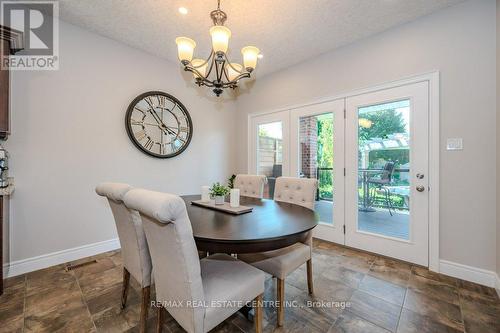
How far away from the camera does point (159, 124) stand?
10.5 feet

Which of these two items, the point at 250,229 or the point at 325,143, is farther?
the point at 325,143

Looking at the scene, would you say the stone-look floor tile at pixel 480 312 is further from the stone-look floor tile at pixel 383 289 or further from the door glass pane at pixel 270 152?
the door glass pane at pixel 270 152

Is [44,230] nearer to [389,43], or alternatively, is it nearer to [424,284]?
[424,284]

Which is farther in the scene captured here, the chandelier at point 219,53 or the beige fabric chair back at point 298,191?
the beige fabric chair back at point 298,191

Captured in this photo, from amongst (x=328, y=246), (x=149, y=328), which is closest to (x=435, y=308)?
(x=328, y=246)

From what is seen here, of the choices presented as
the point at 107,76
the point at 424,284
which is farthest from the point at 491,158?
the point at 107,76

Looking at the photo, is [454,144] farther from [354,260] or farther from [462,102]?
[354,260]

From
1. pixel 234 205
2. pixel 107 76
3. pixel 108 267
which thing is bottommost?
pixel 108 267

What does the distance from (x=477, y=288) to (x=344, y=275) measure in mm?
1120

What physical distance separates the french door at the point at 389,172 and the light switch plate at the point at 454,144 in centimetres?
17

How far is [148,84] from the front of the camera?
313cm

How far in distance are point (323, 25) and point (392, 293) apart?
9.15ft

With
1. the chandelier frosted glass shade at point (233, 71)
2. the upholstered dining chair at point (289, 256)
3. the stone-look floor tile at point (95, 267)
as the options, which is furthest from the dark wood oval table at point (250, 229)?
the stone-look floor tile at point (95, 267)

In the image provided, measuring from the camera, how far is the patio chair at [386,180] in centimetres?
259
